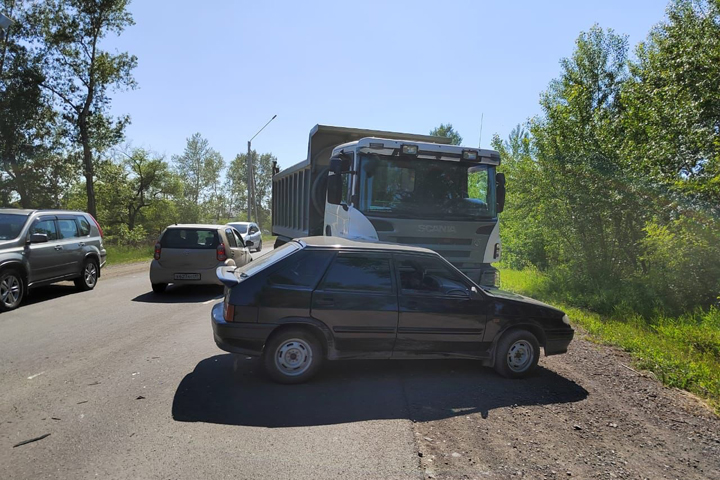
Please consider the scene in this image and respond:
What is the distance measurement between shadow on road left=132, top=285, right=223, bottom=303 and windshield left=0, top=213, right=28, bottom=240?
2.49 metres

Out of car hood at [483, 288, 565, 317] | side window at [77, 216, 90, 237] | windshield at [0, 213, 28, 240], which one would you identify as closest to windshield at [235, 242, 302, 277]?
car hood at [483, 288, 565, 317]

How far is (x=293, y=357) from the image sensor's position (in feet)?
16.8

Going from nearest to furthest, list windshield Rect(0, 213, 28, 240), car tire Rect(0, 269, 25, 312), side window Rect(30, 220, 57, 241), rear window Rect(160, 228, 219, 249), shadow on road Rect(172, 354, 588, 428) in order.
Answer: shadow on road Rect(172, 354, 588, 428)
car tire Rect(0, 269, 25, 312)
windshield Rect(0, 213, 28, 240)
side window Rect(30, 220, 57, 241)
rear window Rect(160, 228, 219, 249)

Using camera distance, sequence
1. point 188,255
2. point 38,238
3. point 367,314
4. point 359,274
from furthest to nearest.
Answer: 1. point 188,255
2. point 38,238
3. point 359,274
4. point 367,314

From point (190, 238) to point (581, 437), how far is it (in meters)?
8.68

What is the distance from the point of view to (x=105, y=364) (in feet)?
18.4

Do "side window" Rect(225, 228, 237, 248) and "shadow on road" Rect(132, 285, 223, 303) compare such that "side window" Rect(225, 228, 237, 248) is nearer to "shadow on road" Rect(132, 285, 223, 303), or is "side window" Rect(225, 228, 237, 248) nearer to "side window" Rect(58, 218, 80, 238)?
"shadow on road" Rect(132, 285, 223, 303)

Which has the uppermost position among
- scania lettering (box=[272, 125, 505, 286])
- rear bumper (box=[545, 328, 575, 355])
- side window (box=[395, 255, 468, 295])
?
scania lettering (box=[272, 125, 505, 286])

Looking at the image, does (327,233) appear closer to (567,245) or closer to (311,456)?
(311,456)

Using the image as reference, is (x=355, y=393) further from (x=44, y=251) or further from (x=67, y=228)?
(x=67, y=228)

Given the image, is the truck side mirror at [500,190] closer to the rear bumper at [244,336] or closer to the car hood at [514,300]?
the car hood at [514,300]

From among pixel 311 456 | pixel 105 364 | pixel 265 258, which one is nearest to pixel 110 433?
pixel 311 456

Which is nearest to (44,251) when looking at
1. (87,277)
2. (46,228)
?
(46,228)

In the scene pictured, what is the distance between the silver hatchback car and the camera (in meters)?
10.3
